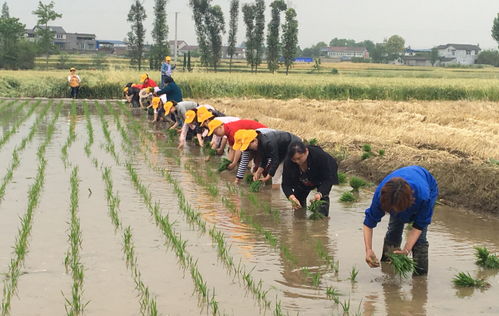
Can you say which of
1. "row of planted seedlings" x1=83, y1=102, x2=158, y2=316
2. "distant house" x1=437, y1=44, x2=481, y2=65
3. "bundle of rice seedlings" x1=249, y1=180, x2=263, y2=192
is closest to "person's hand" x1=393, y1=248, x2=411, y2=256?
"row of planted seedlings" x1=83, y1=102, x2=158, y2=316

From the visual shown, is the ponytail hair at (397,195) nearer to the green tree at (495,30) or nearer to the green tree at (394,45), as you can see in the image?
the green tree at (495,30)

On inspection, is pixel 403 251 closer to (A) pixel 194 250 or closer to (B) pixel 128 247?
(A) pixel 194 250

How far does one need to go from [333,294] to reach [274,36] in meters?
47.2

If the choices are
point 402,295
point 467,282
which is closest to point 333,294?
point 402,295

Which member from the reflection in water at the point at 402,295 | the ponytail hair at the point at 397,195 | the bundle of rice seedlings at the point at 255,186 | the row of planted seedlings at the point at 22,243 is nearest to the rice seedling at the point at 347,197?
the bundle of rice seedlings at the point at 255,186

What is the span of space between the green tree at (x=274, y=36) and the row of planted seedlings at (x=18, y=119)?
1038 inches

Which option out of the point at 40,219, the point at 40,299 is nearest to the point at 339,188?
the point at 40,219

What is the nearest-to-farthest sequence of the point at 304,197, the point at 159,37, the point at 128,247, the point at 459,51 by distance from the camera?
the point at 128,247 → the point at 304,197 → the point at 159,37 → the point at 459,51

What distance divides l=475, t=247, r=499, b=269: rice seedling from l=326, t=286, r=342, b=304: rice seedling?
1.61 meters

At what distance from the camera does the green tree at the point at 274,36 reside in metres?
51.2

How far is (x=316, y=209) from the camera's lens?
26.9 feet

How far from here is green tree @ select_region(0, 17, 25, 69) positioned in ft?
170

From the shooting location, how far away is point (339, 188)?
34.7 ft

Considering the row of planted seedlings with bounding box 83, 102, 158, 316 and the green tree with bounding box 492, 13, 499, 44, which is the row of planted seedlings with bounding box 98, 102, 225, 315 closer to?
the row of planted seedlings with bounding box 83, 102, 158, 316
